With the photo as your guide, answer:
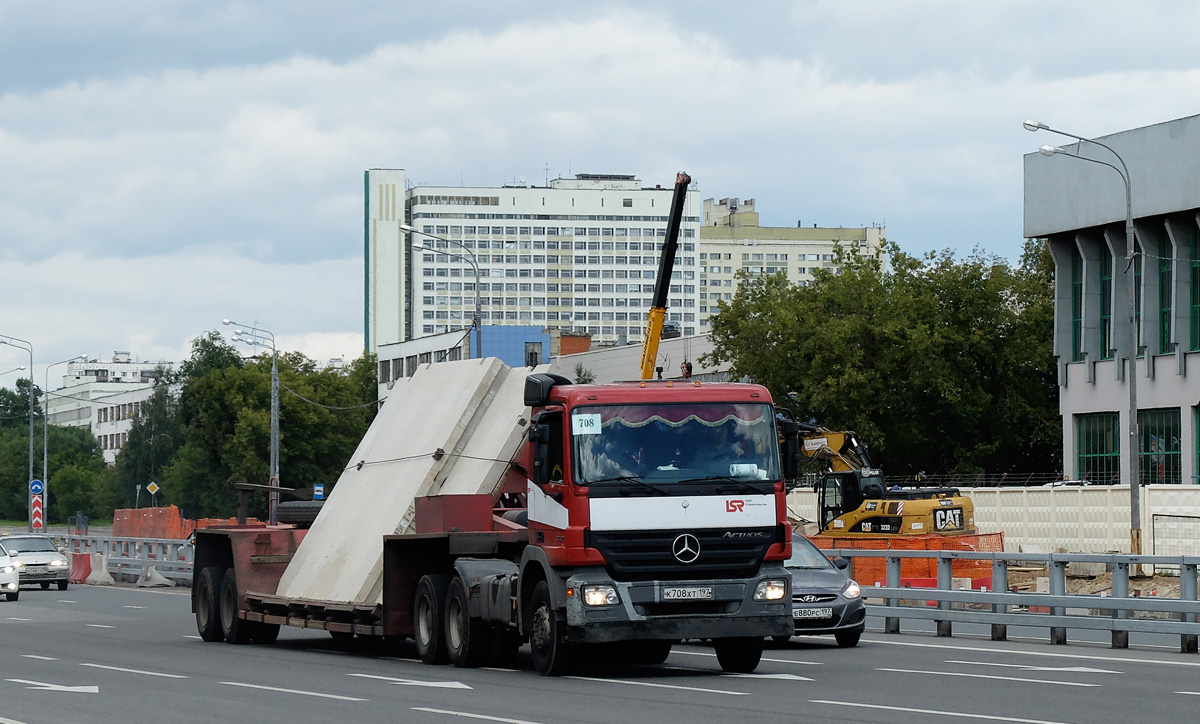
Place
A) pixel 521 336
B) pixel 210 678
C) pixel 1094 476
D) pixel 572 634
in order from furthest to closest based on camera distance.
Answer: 1. pixel 521 336
2. pixel 1094 476
3. pixel 210 678
4. pixel 572 634

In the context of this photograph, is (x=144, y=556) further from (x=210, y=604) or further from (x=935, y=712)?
(x=935, y=712)

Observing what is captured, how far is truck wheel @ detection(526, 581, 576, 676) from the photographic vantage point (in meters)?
16.3

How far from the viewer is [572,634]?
52.9ft

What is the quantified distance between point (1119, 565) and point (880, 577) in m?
10.4

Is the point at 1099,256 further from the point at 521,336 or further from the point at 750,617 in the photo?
the point at 521,336

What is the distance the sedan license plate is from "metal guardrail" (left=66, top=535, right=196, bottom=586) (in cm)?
2318

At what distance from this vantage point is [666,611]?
52.6 feet

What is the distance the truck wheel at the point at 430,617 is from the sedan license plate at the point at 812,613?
431cm

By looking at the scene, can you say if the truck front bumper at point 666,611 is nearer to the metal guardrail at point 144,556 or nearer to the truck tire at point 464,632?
the truck tire at point 464,632

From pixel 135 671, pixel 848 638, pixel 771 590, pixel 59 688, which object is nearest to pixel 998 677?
pixel 771 590

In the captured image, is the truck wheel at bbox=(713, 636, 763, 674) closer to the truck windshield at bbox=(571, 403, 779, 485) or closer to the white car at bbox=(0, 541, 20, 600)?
the truck windshield at bbox=(571, 403, 779, 485)

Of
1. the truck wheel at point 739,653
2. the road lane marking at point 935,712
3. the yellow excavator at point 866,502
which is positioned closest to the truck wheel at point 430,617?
the truck wheel at point 739,653

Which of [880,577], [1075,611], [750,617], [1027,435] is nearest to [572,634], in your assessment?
[750,617]

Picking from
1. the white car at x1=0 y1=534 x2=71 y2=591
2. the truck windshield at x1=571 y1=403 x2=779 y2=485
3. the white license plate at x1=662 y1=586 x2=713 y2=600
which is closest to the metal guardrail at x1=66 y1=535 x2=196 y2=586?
the white car at x1=0 y1=534 x2=71 y2=591
